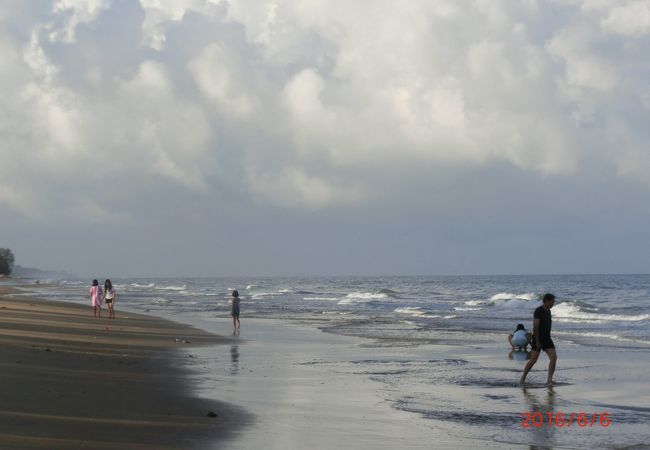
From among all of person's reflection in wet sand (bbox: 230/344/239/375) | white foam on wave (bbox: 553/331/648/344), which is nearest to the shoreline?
person's reflection in wet sand (bbox: 230/344/239/375)

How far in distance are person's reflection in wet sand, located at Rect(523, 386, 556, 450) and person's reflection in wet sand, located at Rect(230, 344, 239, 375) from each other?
5.70m

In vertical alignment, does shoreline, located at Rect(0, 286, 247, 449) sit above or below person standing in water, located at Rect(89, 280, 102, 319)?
below

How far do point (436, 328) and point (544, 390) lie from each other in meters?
17.4

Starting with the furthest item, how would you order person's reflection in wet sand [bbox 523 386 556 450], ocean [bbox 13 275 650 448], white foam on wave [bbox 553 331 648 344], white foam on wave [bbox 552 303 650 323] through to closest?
white foam on wave [bbox 552 303 650 323], white foam on wave [bbox 553 331 648 344], ocean [bbox 13 275 650 448], person's reflection in wet sand [bbox 523 386 556 450]

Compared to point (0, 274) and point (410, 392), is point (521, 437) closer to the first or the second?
point (410, 392)

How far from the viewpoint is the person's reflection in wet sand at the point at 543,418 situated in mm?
9581

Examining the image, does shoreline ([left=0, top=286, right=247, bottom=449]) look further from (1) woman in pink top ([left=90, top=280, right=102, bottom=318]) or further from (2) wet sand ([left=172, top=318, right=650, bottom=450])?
(1) woman in pink top ([left=90, top=280, right=102, bottom=318])

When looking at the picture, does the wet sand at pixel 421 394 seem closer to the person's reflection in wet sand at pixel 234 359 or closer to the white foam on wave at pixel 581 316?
the person's reflection in wet sand at pixel 234 359

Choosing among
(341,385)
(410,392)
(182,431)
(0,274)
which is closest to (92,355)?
(341,385)

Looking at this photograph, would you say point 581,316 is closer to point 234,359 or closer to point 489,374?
point 489,374
